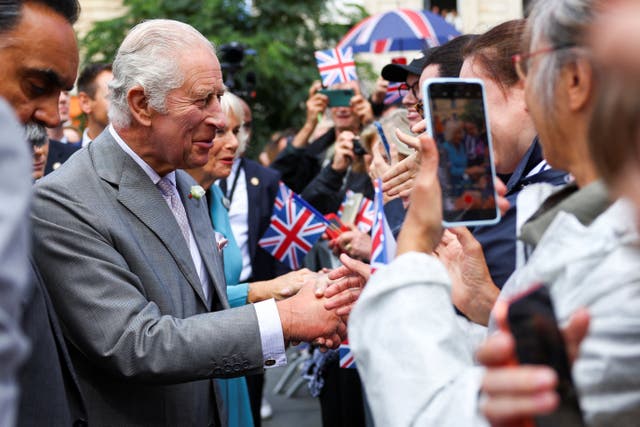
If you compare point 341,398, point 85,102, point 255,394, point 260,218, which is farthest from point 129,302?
point 85,102

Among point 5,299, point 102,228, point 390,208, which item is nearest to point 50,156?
point 390,208

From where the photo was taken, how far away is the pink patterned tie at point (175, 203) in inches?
121

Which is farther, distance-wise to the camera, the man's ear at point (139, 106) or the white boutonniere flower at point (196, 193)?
the white boutonniere flower at point (196, 193)

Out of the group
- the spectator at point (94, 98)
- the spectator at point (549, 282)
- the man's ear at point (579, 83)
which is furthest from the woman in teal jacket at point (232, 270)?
the man's ear at point (579, 83)

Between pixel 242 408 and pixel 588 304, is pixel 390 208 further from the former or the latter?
pixel 588 304

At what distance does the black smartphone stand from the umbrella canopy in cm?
746

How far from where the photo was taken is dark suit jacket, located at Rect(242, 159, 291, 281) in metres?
6.26

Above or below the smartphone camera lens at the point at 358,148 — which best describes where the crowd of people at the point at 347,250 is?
above

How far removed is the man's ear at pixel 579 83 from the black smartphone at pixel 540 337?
1.36 feet

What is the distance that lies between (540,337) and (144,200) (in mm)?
1843

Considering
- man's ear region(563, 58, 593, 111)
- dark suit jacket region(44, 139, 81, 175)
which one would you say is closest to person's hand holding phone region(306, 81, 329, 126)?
dark suit jacket region(44, 139, 81, 175)

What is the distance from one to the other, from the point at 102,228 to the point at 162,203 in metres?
0.31

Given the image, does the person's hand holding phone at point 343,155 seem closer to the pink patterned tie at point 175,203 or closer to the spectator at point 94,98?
the spectator at point 94,98

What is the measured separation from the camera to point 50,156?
639 centimetres
